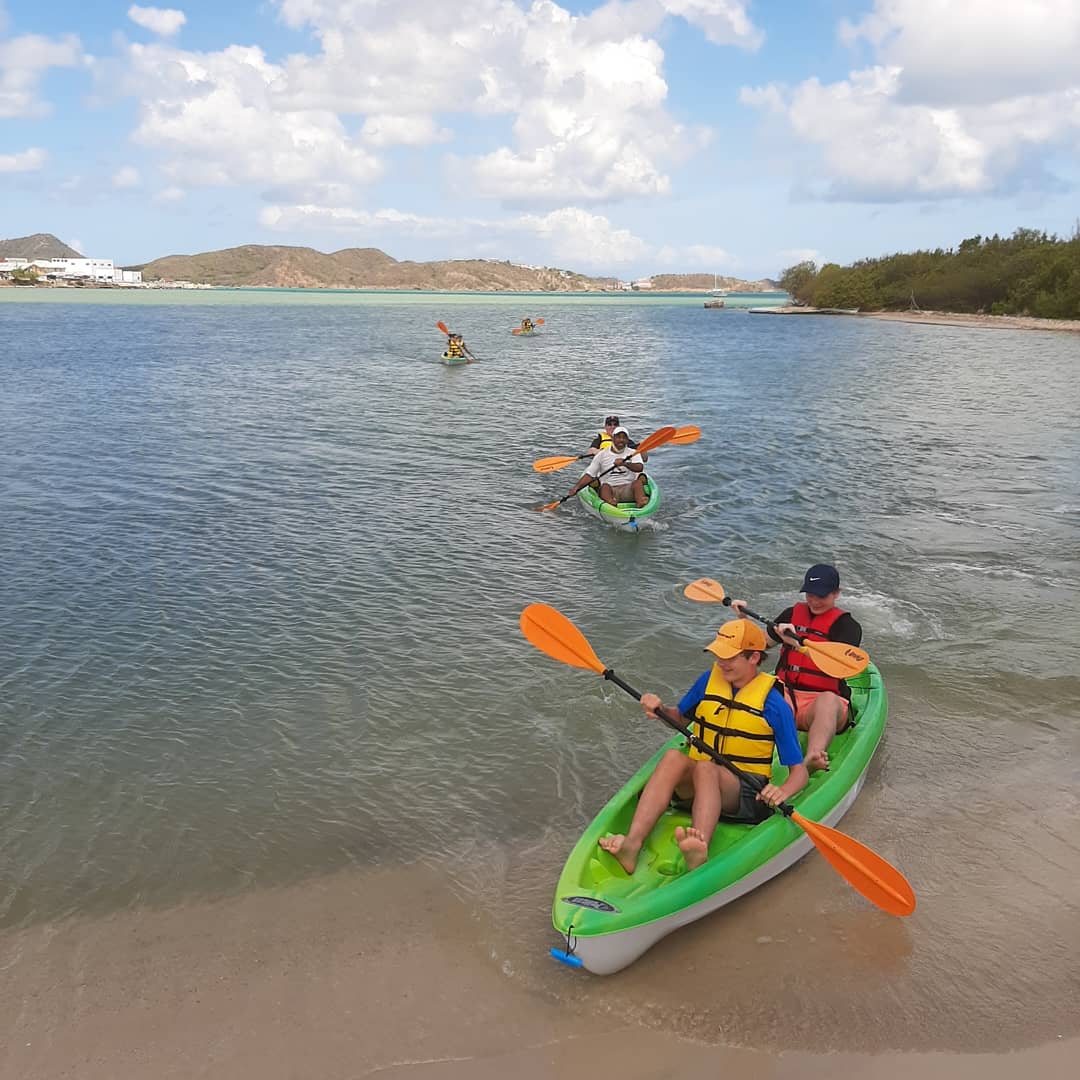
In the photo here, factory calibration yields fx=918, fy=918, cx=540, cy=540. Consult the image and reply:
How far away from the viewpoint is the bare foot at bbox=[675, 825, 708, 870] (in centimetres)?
512

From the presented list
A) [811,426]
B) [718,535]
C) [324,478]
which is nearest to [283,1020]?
[718,535]

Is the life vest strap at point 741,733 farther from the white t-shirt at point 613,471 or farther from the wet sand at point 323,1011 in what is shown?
the white t-shirt at point 613,471

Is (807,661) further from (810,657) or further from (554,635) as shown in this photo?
(554,635)

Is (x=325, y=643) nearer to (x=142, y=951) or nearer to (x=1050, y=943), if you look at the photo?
(x=142, y=951)

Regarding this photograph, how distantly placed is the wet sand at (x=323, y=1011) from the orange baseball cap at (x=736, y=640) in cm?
194

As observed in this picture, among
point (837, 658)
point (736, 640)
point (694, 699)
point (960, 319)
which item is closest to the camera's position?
point (736, 640)

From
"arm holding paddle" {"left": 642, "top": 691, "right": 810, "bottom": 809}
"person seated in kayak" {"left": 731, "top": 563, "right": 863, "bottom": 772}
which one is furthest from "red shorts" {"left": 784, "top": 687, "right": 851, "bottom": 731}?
"arm holding paddle" {"left": 642, "top": 691, "right": 810, "bottom": 809}

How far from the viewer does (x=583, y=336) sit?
62250mm

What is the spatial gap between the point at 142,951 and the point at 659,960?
2961 millimetres

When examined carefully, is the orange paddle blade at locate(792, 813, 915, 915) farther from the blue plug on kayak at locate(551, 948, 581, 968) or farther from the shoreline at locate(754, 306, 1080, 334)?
the shoreline at locate(754, 306, 1080, 334)

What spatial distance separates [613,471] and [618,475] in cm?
12

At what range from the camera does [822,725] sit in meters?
6.50

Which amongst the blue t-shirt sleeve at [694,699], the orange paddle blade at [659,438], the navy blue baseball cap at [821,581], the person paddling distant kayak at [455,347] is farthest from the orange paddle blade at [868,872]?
the person paddling distant kayak at [455,347]

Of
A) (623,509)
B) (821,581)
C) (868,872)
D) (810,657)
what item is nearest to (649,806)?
(868,872)
